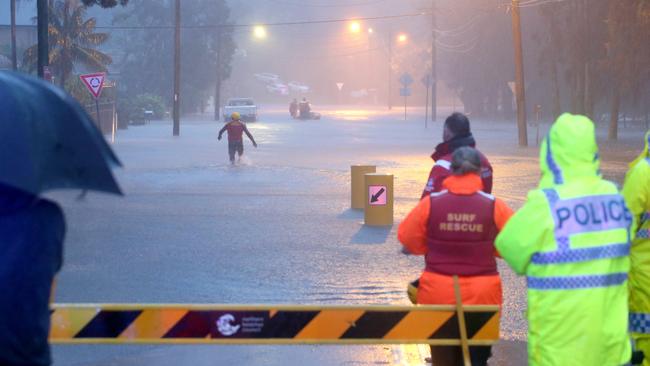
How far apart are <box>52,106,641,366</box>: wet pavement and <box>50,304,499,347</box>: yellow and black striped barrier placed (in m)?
0.85

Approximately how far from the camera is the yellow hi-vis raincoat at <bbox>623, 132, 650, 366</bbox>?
5875 millimetres

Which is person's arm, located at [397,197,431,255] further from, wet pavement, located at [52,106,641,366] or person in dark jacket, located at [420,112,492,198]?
wet pavement, located at [52,106,641,366]

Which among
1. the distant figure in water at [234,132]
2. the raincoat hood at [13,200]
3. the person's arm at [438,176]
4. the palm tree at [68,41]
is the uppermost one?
the palm tree at [68,41]

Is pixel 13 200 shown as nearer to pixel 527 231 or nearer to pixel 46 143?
pixel 46 143

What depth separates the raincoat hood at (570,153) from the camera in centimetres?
448

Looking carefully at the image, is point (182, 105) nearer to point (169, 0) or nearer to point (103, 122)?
point (169, 0)

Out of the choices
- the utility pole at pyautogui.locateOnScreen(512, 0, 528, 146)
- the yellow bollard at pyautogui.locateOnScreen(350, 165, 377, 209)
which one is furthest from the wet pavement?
the utility pole at pyautogui.locateOnScreen(512, 0, 528, 146)

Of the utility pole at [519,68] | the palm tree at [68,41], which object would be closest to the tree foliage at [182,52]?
the palm tree at [68,41]

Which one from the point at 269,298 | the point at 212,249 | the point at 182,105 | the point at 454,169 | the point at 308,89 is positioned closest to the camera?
the point at 454,169

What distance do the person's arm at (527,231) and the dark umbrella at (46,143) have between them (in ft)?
6.88

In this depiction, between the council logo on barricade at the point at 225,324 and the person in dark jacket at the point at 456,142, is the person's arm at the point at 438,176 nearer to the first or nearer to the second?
the person in dark jacket at the point at 456,142

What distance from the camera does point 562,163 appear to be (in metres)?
4.52

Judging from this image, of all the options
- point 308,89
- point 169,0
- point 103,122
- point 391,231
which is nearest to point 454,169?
point 391,231

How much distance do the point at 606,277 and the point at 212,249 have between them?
381 inches
